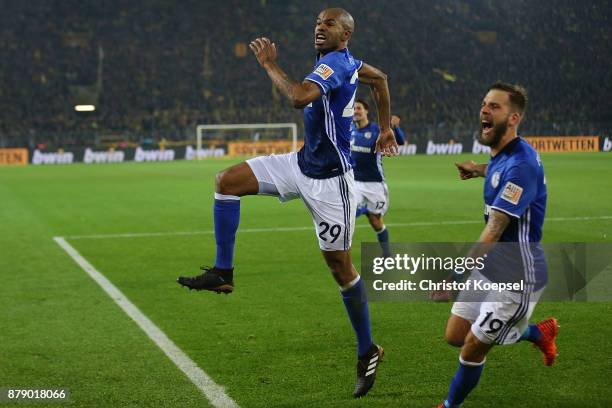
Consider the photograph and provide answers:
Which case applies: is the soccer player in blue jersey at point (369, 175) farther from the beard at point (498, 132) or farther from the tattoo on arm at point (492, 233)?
the tattoo on arm at point (492, 233)

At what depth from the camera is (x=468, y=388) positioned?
456cm

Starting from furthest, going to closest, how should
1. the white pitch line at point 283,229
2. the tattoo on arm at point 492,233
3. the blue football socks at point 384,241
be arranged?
the white pitch line at point 283,229, the blue football socks at point 384,241, the tattoo on arm at point 492,233

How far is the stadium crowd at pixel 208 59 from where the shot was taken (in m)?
47.5

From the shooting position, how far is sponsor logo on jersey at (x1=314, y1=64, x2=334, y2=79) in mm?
5324

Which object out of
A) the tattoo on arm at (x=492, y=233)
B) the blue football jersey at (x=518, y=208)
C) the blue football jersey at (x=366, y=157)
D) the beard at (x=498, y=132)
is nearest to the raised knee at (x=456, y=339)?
the blue football jersey at (x=518, y=208)

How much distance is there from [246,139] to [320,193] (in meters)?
38.7

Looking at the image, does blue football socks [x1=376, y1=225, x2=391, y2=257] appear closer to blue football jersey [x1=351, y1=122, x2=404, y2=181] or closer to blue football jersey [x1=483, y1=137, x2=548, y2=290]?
blue football jersey [x1=351, y1=122, x2=404, y2=181]

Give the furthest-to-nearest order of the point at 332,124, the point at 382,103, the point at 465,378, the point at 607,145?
1. the point at 607,145
2. the point at 382,103
3. the point at 332,124
4. the point at 465,378

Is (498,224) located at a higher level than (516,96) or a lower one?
lower

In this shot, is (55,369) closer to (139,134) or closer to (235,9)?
(139,134)

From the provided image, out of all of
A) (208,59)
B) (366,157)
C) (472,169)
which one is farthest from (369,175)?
(208,59)

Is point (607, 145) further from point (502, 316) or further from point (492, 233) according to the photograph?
point (492, 233)

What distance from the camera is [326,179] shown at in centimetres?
573

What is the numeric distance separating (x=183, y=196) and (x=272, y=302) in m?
13.9
